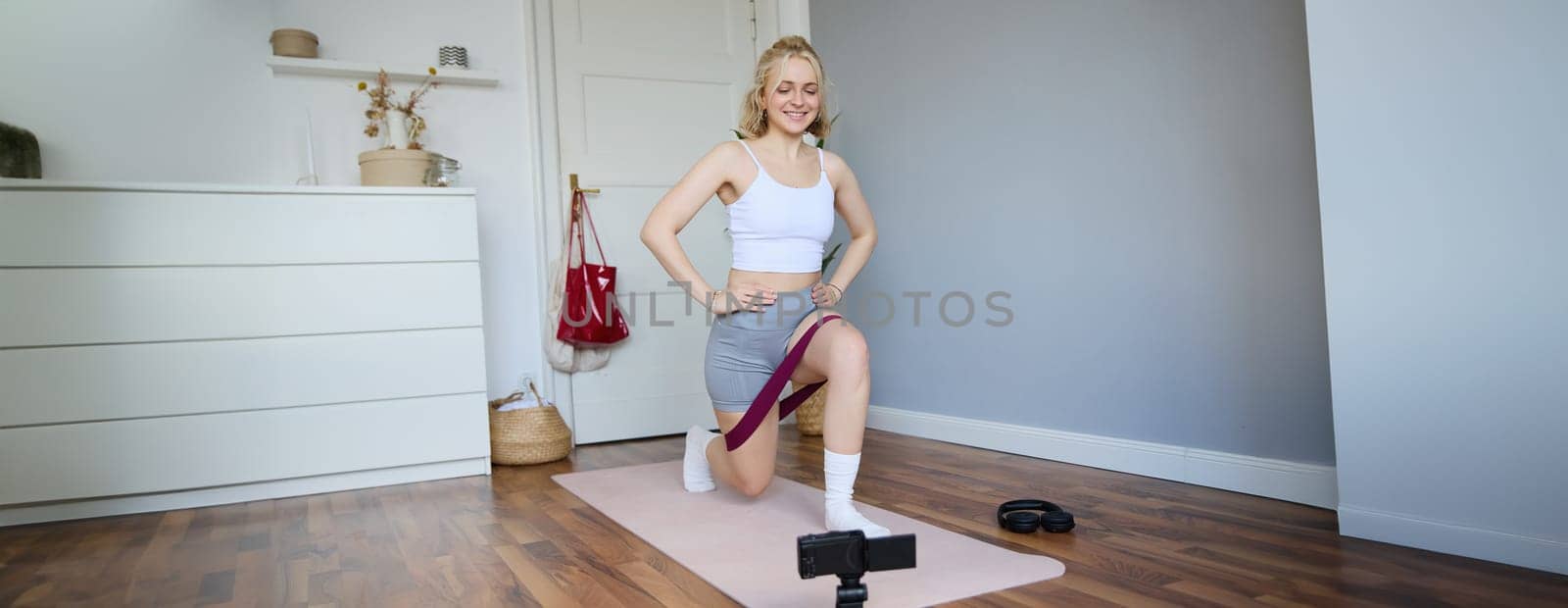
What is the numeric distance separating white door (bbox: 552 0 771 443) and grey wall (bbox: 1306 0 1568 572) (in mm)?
2600

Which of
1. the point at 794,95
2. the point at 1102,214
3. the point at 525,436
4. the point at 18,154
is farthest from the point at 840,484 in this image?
the point at 18,154

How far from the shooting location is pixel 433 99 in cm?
369

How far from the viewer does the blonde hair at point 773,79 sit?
2.20 metres

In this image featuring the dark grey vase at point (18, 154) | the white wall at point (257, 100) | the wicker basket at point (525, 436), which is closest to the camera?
the dark grey vase at point (18, 154)

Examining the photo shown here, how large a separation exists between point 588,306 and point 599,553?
1721 mm

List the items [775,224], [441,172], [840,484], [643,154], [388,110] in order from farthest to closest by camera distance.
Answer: [643,154] < [388,110] < [441,172] < [775,224] < [840,484]

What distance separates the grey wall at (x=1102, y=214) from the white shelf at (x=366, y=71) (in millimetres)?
1515

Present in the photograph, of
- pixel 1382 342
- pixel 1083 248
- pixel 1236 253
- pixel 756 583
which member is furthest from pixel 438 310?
pixel 1382 342

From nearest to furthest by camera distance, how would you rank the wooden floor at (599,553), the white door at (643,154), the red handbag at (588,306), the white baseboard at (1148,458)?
the wooden floor at (599,553)
the white baseboard at (1148,458)
the red handbag at (588,306)
the white door at (643,154)

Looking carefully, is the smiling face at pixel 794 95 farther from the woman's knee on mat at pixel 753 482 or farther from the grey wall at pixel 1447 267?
the grey wall at pixel 1447 267

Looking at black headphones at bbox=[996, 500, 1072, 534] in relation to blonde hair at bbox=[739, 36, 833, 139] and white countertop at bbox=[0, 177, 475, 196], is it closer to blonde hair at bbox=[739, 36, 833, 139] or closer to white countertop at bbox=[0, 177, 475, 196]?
blonde hair at bbox=[739, 36, 833, 139]

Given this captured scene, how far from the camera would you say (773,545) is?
2057 millimetres

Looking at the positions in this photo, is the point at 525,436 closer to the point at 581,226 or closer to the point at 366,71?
the point at 581,226

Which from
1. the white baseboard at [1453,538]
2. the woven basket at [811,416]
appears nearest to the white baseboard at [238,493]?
the woven basket at [811,416]
